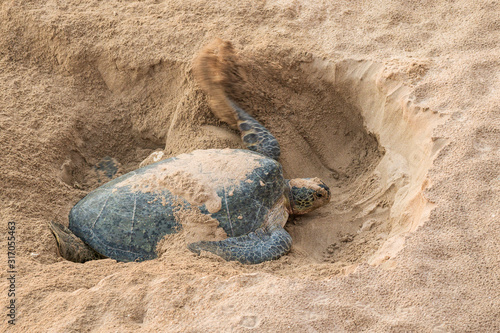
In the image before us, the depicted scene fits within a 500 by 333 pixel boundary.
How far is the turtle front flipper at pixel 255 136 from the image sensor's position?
2.97 metres

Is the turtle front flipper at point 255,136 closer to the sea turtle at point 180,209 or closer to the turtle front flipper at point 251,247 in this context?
the sea turtle at point 180,209

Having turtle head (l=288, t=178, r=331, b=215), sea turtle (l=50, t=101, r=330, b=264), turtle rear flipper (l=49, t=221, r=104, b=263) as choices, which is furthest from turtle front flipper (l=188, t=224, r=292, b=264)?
turtle rear flipper (l=49, t=221, r=104, b=263)

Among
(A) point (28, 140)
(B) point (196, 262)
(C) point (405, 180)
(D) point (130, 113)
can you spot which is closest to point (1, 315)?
(B) point (196, 262)

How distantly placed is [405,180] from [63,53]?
2.47m

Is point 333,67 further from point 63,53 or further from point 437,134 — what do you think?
point 63,53

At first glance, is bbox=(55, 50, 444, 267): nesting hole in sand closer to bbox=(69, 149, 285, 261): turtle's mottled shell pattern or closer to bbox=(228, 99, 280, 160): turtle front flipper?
bbox=(228, 99, 280, 160): turtle front flipper

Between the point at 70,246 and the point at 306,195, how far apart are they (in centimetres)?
134

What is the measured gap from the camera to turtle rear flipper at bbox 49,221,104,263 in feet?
7.51

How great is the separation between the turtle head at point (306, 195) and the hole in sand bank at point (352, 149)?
109 mm

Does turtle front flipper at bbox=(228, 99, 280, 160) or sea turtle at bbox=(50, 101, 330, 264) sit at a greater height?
turtle front flipper at bbox=(228, 99, 280, 160)

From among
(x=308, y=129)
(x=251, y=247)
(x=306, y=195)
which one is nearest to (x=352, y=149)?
(x=308, y=129)

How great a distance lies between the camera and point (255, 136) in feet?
9.84

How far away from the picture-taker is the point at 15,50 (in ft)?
11.0

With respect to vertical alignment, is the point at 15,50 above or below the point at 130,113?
above
